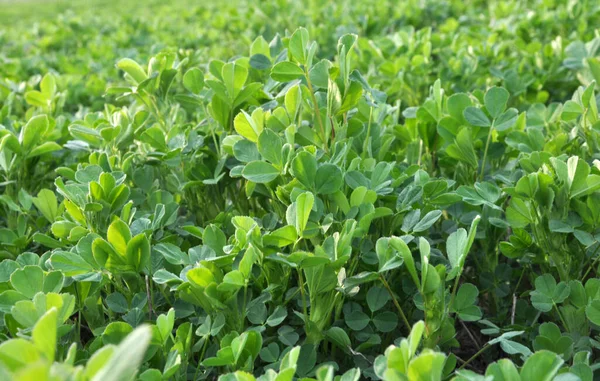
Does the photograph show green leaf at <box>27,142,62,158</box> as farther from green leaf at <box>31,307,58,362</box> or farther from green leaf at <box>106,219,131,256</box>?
green leaf at <box>31,307,58,362</box>

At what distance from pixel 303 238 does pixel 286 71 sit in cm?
42

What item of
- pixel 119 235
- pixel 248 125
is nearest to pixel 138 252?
pixel 119 235

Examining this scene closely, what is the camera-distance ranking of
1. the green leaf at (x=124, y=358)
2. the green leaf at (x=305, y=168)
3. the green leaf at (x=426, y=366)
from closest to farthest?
the green leaf at (x=124, y=358) < the green leaf at (x=426, y=366) < the green leaf at (x=305, y=168)

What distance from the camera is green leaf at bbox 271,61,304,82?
1357 mm

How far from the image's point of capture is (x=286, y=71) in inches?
54.2

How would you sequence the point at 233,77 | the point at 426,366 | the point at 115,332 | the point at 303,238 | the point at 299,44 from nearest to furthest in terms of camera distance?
1. the point at 426,366
2. the point at 115,332
3. the point at 303,238
4. the point at 299,44
5. the point at 233,77

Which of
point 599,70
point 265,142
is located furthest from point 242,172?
point 599,70

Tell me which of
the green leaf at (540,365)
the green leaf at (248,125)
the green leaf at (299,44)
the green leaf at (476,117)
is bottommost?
the green leaf at (540,365)

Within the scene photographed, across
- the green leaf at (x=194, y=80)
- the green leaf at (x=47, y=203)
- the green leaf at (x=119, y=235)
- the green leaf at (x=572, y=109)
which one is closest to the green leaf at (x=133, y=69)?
the green leaf at (x=194, y=80)

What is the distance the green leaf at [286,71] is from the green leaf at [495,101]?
0.48 m

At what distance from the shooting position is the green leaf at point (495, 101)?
1511 millimetres

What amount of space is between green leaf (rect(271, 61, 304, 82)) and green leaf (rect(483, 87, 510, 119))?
48 centimetres

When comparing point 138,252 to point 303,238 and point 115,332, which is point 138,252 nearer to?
point 115,332

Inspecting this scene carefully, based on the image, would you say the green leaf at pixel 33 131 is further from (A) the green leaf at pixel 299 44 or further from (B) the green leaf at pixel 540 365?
(B) the green leaf at pixel 540 365
